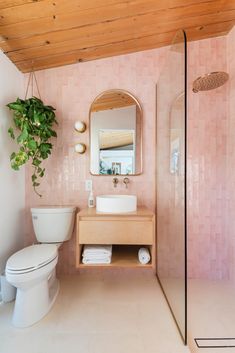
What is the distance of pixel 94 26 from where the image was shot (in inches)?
68.8

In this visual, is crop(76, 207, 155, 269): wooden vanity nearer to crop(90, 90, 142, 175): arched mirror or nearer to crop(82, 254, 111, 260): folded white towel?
crop(82, 254, 111, 260): folded white towel

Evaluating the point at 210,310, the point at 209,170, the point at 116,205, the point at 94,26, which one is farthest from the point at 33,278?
the point at 94,26

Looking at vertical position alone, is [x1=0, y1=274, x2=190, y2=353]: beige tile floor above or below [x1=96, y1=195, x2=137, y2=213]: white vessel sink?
below

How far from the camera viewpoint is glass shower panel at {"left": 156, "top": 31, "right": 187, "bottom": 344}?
1.38 metres

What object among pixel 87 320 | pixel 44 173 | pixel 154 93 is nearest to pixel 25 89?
pixel 44 173

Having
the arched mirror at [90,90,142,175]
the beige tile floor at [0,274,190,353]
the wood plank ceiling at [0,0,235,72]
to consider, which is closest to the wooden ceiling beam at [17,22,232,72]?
the wood plank ceiling at [0,0,235,72]

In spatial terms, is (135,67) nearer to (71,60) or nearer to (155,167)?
(71,60)

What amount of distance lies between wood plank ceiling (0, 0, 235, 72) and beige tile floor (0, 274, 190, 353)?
7.12 ft

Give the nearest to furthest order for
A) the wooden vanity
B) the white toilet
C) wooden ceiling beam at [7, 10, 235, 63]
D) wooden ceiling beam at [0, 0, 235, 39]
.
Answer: the white toilet, wooden ceiling beam at [0, 0, 235, 39], the wooden vanity, wooden ceiling beam at [7, 10, 235, 63]

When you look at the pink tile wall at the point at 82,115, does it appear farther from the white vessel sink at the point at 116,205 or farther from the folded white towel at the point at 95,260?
the folded white towel at the point at 95,260

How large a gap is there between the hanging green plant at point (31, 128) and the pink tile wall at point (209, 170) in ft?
4.65

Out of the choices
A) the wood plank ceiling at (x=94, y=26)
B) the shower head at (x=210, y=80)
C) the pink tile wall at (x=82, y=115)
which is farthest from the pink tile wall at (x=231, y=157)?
the pink tile wall at (x=82, y=115)

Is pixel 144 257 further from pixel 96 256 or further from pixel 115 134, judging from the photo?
pixel 115 134

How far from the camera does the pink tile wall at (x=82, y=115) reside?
7.37ft
